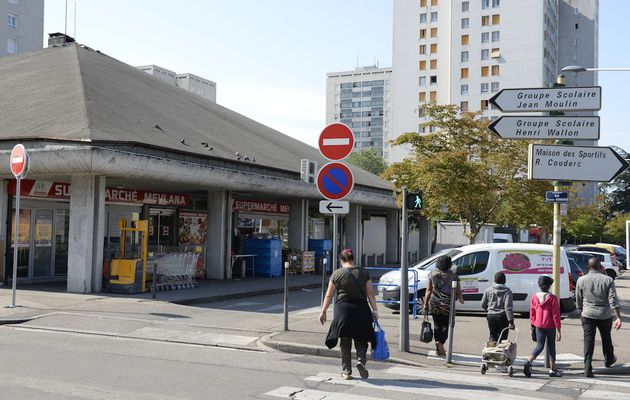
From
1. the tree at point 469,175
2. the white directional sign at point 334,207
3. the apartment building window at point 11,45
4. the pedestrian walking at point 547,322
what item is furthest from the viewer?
the apartment building window at point 11,45

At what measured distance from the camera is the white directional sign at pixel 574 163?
35.0 feet

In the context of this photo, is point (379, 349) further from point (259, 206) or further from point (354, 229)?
point (354, 229)

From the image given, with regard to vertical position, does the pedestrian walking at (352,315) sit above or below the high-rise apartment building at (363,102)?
below

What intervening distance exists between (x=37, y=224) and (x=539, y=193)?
16.5 metres

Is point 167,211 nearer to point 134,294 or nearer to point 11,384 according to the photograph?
point 134,294

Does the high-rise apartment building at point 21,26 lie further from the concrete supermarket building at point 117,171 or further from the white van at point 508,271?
the white van at point 508,271

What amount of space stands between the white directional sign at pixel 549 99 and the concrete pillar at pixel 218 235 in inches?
524

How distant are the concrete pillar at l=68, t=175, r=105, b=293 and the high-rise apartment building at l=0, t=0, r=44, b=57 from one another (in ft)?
198

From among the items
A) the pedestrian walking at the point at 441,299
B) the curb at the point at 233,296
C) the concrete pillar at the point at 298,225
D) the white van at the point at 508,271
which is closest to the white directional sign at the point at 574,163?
the pedestrian walking at the point at 441,299

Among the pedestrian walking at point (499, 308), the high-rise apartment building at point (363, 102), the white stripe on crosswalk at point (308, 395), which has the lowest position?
the white stripe on crosswalk at point (308, 395)

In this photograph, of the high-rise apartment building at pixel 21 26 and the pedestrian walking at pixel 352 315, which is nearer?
the pedestrian walking at pixel 352 315

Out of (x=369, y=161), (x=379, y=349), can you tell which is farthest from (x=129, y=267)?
(x=369, y=161)

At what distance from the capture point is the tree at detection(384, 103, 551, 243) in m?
20.8

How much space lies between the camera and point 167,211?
81.6 feet
